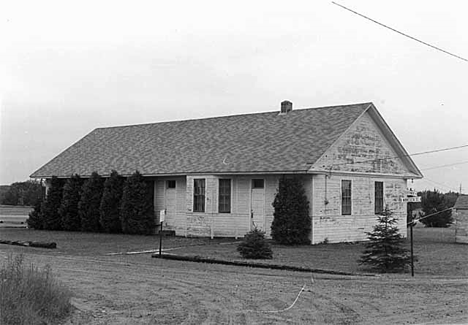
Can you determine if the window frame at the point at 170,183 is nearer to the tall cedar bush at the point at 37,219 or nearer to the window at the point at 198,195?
the window at the point at 198,195

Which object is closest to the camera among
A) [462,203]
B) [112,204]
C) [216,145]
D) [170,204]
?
[462,203]

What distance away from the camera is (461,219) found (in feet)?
95.7

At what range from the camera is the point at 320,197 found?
2792 cm

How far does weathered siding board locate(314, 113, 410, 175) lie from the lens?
28.7 metres

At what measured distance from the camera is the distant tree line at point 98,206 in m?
33.6

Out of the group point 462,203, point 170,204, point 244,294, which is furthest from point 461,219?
point 244,294

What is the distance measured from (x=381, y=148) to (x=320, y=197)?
17.4 feet

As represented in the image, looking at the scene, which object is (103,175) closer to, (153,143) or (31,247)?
(153,143)

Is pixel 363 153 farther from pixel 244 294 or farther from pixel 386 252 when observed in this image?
pixel 244 294

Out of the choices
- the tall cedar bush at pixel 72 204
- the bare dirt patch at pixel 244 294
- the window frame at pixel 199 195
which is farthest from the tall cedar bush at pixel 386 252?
→ the tall cedar bush at pixel 72 204

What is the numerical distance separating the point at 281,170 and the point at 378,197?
6.31 metres

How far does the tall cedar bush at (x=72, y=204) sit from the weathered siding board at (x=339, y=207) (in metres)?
15.1

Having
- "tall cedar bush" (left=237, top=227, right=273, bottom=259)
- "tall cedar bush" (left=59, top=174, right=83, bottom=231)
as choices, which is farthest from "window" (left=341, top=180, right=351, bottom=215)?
"tall cedar bush" (left=59, top=174, right=83, bottom=231)

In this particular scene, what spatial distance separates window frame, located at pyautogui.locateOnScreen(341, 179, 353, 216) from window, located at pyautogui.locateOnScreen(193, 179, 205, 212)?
21.3ft
